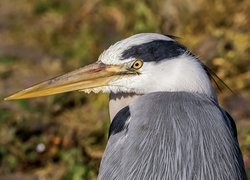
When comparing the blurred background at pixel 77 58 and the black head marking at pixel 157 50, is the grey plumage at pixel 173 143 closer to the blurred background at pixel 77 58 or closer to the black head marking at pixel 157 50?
the black head marking at pixel 157 50

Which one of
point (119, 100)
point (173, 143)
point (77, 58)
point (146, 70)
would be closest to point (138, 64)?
point (146, 70)

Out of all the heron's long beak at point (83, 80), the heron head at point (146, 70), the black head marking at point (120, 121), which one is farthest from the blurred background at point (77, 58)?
the black head marking at point (120, 121)

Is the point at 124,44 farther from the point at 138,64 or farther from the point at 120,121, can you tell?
the point at 120,121

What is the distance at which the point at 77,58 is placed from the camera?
7379mm

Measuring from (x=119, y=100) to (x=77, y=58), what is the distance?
3286 mm

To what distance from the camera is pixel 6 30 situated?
812 cm

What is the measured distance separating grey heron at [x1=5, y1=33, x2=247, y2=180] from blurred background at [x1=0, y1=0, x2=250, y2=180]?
4.76 ft

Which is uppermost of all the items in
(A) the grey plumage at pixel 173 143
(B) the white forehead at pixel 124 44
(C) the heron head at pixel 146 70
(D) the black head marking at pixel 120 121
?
(B) the white forehead at pixel 124 44

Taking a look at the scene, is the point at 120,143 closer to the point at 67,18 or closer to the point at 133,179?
the point at 133,179

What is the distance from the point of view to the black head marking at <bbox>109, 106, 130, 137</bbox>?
380cm

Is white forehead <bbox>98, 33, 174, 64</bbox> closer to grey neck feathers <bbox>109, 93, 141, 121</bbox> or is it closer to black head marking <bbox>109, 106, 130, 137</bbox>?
grey neck feathers <bbox>109, 93, 141, 121</bbox>

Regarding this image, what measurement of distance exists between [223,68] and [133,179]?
3.52 metres

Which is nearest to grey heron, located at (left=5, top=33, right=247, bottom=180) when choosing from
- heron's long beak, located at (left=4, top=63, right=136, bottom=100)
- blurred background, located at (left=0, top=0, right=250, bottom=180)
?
heron's long beak, located at (left=4, top=63, right=136, bottom=100)

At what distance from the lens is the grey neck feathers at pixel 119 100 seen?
4098 mm
